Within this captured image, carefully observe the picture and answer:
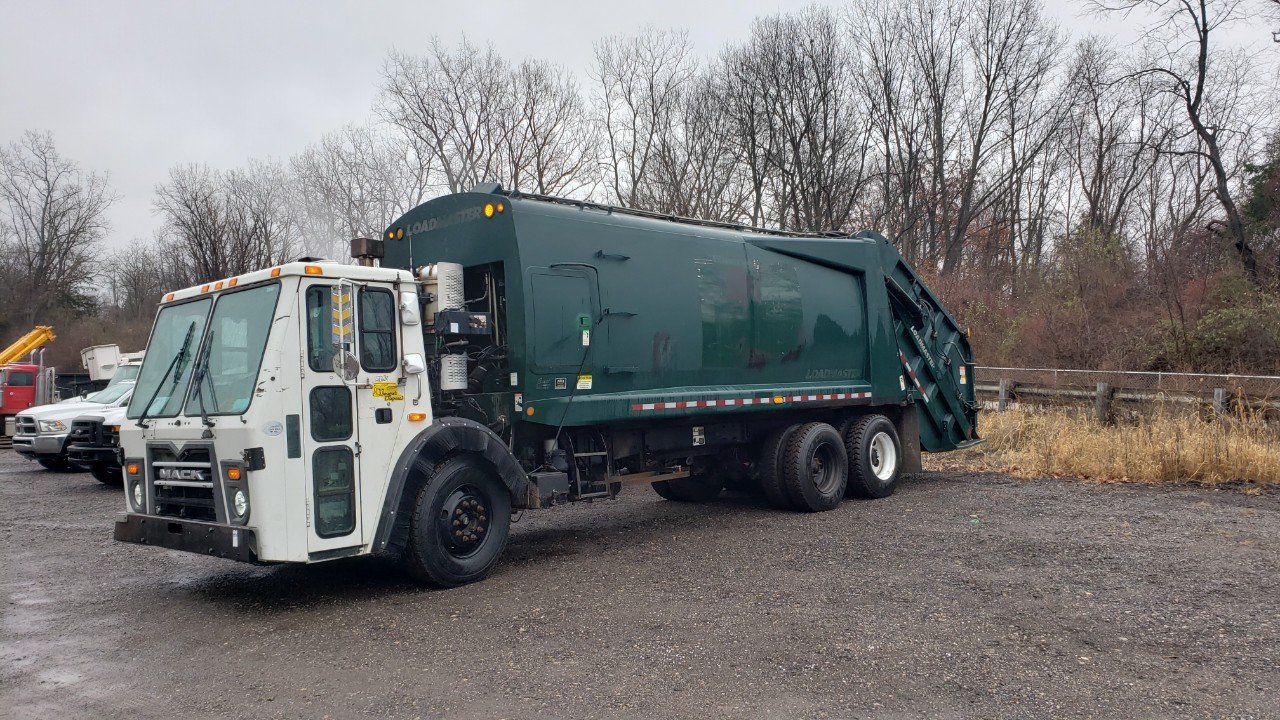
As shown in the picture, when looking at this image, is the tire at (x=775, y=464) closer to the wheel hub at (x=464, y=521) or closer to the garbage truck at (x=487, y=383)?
the garbage truck at (x=487, y=383)

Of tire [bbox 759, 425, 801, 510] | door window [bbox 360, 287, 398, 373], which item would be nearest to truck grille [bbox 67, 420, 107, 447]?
door window [bbox 360, 287, 398, 373]

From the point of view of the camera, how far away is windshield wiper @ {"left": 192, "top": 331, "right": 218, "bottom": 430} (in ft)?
19.2

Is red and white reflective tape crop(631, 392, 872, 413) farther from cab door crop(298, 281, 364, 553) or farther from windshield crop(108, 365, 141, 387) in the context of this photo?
Result: windshield crop(108, 365, 141, 387)

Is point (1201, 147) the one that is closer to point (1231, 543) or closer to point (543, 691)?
point (1231, 543)

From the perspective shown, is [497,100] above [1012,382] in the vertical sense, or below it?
above

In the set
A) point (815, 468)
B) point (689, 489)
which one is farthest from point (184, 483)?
point (815, 468)

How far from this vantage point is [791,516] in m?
9.57

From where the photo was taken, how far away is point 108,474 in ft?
46.3

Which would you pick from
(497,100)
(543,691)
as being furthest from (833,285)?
(497,100)

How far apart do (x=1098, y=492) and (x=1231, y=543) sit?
2786 millimetres

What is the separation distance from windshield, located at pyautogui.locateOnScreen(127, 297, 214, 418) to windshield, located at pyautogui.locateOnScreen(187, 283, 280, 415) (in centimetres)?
16

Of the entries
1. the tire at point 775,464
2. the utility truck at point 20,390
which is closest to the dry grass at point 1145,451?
the tire at point 775,464

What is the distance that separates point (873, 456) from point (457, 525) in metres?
5.87

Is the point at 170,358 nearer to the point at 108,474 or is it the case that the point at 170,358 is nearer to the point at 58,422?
the point at 108,474
